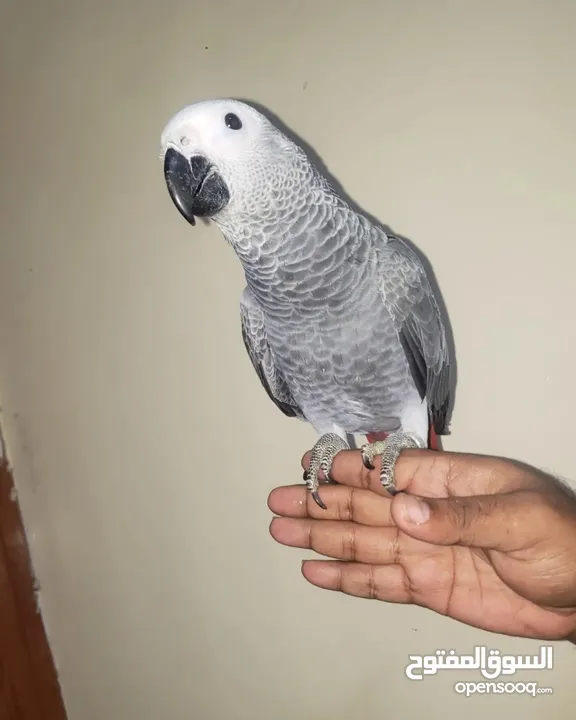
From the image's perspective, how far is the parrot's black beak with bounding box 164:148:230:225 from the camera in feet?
2.77

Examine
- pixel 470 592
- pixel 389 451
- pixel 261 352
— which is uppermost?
pixel 261 352

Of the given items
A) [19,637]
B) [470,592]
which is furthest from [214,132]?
[19,637]

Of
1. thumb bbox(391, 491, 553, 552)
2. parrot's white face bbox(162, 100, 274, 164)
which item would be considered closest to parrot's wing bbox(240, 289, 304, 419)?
parrot's white face bbox(162, 100, 274, 164)

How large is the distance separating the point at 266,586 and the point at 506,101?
4.55 feet

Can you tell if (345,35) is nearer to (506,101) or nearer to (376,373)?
(506,101)

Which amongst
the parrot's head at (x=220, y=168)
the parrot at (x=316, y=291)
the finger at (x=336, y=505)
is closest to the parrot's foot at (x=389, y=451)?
the parrot at (x=316, y=291)

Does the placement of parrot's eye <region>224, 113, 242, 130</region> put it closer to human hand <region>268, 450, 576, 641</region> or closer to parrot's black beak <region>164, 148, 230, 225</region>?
parrot's black beak <region>164, 148, 230, 225</region>

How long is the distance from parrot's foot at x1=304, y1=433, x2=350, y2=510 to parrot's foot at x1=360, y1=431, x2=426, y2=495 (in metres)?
0.09

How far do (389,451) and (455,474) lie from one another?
0.13 m

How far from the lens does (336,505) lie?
1.22 m

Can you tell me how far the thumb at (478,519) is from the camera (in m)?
0.72

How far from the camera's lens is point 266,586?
151 centimetres

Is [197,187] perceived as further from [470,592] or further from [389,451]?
[470,592]

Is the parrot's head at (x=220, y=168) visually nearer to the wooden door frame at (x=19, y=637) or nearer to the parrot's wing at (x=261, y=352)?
the parrot's wing at (x=261, y=352)
